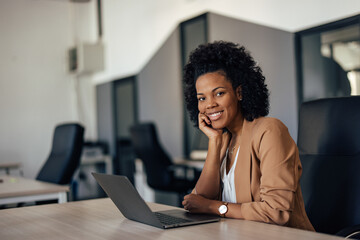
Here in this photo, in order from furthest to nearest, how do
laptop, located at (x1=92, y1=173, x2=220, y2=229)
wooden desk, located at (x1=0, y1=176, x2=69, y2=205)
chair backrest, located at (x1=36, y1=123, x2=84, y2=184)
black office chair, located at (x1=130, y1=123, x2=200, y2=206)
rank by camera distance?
black office chair, located at (x1=130, y1=123, x2=200, y2=206) < chair backrest, located at (x1=36, y1=123, x2=84, y2=184) < wooden desk, located at (x1=0, y1=176, x2=69, y2=205) < laptop, located at (x1=92, y1=173, x2=220, y2=229)

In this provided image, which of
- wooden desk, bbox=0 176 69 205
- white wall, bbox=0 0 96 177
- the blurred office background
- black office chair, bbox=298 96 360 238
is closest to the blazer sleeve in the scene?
black office chair, bbox=298 96 360 238

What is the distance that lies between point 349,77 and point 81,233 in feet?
8.58

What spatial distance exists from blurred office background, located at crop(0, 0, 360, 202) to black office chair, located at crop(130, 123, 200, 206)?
2.26 ft

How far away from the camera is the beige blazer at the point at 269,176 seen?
54.6 inches

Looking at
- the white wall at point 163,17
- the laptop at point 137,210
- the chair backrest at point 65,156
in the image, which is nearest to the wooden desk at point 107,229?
the laptop at point 137,210

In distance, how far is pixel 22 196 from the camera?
2512 millimetres

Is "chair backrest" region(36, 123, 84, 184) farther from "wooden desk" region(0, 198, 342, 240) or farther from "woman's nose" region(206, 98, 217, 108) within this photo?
"woman's nose" region(206, 98, 217, 108)

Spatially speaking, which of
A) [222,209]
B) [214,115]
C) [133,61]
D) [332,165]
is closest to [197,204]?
[222,209]

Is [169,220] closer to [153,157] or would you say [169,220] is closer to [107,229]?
[107,229]

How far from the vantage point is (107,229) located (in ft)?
4.34

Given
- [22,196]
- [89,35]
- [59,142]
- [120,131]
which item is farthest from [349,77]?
[89,35]

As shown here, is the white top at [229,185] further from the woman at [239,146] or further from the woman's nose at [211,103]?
the woman's nose at [211,103]

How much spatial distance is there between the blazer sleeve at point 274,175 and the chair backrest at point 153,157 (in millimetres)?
2705

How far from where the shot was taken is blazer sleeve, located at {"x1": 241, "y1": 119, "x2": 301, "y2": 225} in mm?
1380
